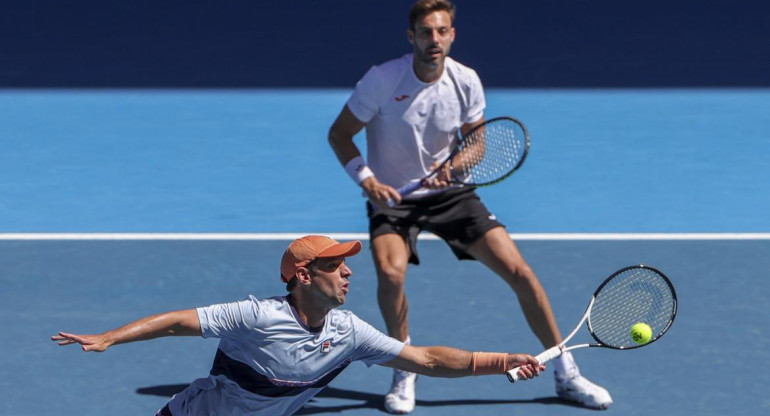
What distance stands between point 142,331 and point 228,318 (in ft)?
1.40

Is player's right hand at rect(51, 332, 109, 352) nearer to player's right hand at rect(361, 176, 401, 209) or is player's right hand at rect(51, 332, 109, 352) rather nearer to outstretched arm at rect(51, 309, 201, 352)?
outstretched arm at rect(51, 309, 201, 352)

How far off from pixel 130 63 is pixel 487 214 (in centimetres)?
765

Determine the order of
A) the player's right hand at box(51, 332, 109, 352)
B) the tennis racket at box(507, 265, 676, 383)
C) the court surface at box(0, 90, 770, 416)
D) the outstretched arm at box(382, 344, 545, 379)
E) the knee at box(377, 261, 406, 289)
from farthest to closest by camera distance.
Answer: the court surface at box(0, 90, 770, 416)
the knee at box(377, 261, 406, 289)
the tennis racket at box(507, 265, 676, 383)
the outstretched arm at box(382, 344, 545, 379)
the player's right hand at box(51, 332, 109, 352)

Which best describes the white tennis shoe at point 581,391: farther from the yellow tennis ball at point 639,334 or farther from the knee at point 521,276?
the yellow tennis ball at point 639,334

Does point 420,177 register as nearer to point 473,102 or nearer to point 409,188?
point 409,188

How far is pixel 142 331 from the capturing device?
5754mm

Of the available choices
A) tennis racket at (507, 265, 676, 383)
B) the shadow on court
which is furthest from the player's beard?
the shadow on court

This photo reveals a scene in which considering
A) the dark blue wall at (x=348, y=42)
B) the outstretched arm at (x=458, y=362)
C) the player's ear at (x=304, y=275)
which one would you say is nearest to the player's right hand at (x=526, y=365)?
the outstretched arm at (x=458, y=362)

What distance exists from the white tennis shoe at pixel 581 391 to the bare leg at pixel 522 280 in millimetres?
205

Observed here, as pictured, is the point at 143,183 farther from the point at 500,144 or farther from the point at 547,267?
the point at 500,144

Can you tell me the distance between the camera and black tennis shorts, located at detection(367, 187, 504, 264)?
26.6 ft

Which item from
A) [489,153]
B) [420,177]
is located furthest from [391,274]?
[489,153]

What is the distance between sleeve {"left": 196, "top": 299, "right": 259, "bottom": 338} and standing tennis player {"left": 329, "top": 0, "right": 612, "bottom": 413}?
1.81m

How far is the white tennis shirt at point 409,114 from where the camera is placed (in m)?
8.05
